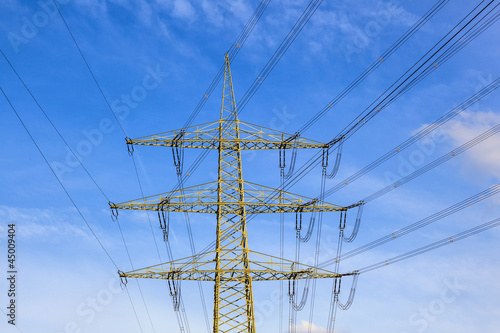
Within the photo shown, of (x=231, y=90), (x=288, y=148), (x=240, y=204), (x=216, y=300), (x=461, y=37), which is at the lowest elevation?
(x=216, y=300)

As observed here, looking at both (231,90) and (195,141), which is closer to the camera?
(195,141)

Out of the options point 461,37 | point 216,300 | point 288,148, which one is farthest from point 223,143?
point 461,37

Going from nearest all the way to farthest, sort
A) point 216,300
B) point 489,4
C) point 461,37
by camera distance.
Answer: point 489,4 → point 461,37 → point 216,300

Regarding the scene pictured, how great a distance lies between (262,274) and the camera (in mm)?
39000

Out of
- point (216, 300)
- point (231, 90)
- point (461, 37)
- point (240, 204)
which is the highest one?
point (231, 90)

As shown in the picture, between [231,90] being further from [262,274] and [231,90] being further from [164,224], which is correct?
[262,274]

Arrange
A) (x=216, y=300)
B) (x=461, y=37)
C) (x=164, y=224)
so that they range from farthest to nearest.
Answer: (x=164, y=224) → (x=216, y=300) → (x=461, y=37)

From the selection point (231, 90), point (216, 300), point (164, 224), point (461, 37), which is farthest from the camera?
point (231, 90)

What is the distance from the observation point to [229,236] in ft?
133

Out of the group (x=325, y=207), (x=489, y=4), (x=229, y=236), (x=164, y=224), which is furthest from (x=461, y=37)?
(x=164, y=224)

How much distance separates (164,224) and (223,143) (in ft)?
23.8

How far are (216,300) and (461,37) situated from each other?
75.4ft

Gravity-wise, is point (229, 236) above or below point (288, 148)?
below

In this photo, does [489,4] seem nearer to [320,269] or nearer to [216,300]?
[320,269]
